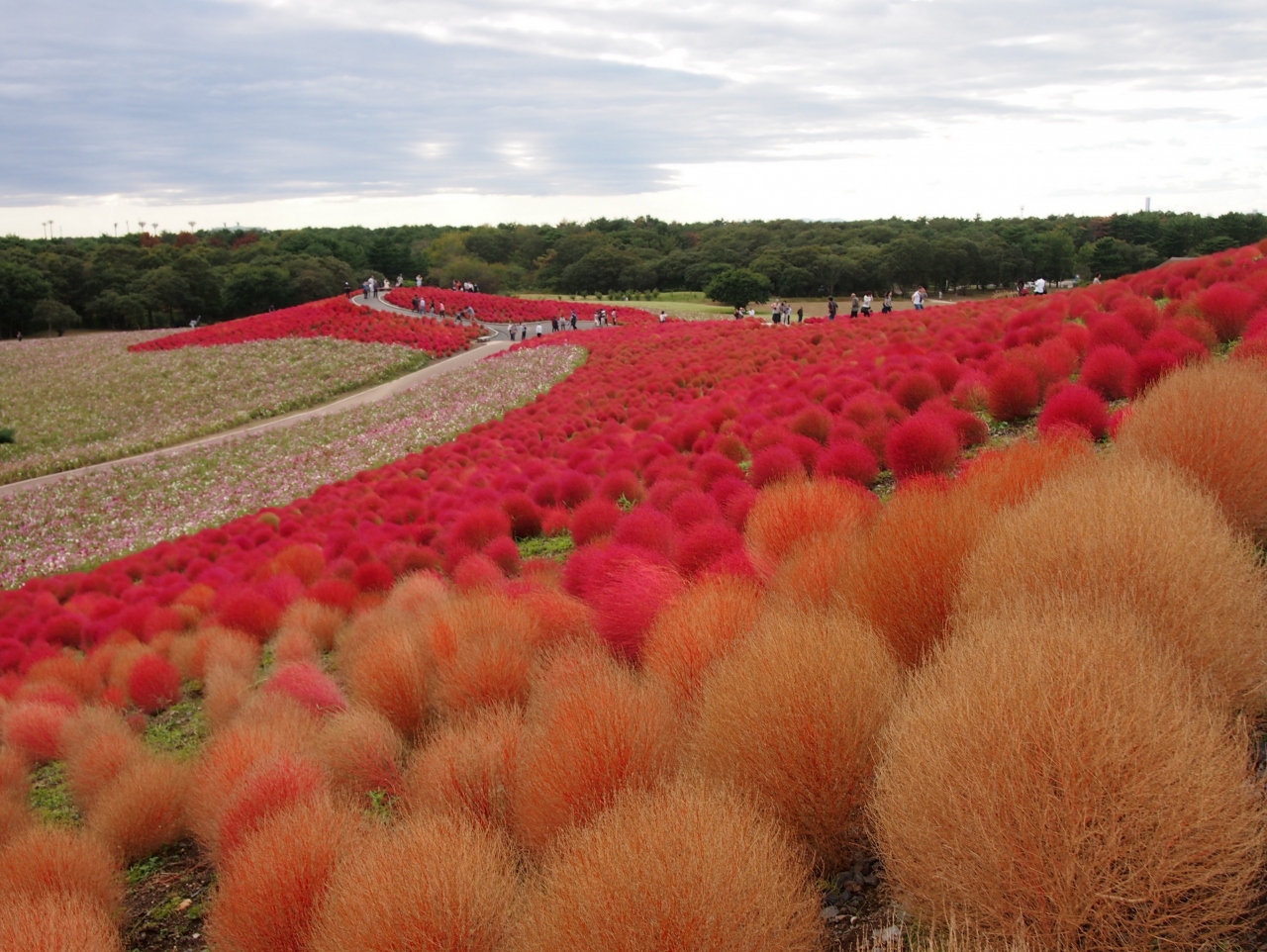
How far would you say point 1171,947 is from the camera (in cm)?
259

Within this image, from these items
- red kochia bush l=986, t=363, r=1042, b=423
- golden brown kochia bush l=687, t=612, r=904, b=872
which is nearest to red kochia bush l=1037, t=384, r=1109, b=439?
red kochia bush l=986, t=363, r=1042, b=423

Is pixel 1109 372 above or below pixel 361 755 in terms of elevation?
above

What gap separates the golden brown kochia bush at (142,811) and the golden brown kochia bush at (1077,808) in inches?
209

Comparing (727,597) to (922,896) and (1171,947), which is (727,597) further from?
(1171,947)

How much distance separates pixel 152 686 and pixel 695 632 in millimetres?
7015

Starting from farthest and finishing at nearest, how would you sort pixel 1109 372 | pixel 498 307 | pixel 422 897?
pixel 498 307, pixel 1109 372, pixel 422 897

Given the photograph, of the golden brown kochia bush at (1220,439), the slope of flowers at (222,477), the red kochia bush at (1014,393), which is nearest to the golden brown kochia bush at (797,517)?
the golden brown kochia bush at (1220,439)

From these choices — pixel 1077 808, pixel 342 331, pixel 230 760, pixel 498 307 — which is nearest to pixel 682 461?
pixel 230 760

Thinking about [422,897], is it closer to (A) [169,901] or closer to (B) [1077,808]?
(B) [1077,808]

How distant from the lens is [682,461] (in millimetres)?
12523

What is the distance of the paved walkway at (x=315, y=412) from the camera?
26375mm

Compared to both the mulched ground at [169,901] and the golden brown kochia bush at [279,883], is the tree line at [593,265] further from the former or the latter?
the golden brown kochia bush at [279,883]

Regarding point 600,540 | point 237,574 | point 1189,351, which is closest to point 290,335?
point 237,574

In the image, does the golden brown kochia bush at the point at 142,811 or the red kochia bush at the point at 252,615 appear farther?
the red kochia bush at the point at 252,615
